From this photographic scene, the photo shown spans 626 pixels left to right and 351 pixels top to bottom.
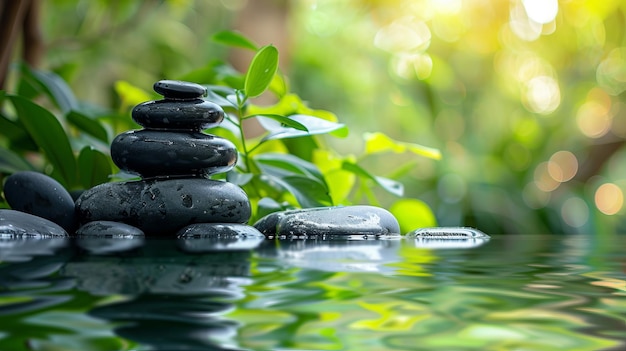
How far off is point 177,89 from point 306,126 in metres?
0.19

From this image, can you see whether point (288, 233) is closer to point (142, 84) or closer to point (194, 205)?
point (194, 205)

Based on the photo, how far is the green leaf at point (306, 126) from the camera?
3.25ft

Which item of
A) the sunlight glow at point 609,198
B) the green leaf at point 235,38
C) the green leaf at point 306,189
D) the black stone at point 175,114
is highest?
the sunlight glow at point 609,198

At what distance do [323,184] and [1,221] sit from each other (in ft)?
1.72

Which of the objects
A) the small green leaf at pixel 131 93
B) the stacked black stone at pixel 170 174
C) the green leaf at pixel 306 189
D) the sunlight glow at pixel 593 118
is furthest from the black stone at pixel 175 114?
the sunlight glow at pixel 593 118

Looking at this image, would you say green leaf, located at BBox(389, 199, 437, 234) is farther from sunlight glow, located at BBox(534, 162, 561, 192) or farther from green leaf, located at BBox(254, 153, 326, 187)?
sunlight glow, located at BBox(534, 162, 561, 192)

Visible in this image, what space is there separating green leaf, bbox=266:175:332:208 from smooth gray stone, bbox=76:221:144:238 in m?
0.31

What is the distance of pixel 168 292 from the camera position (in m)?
0.38

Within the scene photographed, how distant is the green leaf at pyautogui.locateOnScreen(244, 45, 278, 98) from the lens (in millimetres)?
989

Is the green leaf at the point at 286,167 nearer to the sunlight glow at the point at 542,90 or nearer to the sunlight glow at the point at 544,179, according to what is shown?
the sunlight glow at the point at 544,179

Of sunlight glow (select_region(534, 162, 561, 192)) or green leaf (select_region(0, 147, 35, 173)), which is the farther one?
sunlight glow (select_region(534, 162, 561, 192))

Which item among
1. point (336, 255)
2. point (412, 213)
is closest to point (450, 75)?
point (412, 213)

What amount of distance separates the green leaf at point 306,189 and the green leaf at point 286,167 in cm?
1

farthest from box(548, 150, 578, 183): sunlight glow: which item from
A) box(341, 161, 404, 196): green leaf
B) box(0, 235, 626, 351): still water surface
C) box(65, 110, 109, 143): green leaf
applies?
box(0, 235, 626, 351): still water surface
